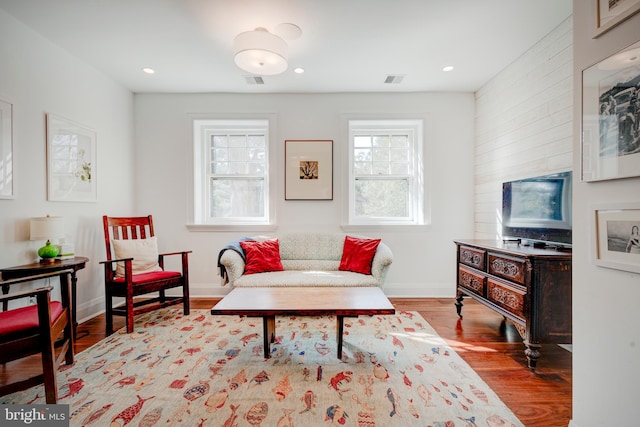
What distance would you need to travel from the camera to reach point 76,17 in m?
2.29

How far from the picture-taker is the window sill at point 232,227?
3.76 metres

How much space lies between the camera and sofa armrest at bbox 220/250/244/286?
2.93 metres

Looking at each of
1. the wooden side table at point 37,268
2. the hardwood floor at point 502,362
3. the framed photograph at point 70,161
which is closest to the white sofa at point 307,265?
the hardwood floor at point 502,362

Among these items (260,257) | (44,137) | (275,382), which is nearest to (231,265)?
(260,257)

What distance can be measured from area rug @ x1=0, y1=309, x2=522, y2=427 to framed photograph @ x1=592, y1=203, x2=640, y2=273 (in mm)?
1024

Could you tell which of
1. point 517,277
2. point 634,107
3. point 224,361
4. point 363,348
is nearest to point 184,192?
point 224,361

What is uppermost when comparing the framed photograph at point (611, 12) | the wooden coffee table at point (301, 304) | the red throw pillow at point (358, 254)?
the framed photograph at point (611, 12)

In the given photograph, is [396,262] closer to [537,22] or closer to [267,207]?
[267,207]

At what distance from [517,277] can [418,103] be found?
2589mm

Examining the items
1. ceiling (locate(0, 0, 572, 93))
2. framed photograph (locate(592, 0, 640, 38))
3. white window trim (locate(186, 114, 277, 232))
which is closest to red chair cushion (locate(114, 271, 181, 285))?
white window trim (locate(186, 114, 277, 232))

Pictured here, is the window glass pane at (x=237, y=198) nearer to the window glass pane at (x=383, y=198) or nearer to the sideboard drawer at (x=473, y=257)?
the window glass pane at (x=383, y=198)

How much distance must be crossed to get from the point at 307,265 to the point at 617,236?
8.82ft

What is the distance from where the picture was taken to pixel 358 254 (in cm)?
323

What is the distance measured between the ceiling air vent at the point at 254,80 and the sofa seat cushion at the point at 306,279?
2322mm
